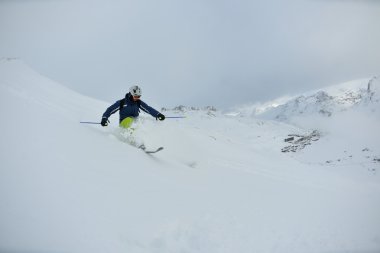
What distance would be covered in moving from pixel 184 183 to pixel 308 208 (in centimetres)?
262

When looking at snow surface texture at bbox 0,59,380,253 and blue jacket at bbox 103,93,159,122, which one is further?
blue jacket at bbox 103,93,159,122

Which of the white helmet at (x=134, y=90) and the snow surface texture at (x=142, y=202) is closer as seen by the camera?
the snow surface texture at (x=142, y=202)

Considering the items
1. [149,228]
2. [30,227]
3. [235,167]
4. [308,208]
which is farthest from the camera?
[235,167]

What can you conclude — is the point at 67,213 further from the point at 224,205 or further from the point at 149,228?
the point at 224,205

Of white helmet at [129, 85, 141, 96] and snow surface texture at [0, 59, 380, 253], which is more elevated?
white helmet at [129, 85, 141, 96]

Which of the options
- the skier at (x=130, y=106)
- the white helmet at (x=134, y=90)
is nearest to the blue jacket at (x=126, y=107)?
the skier at (x=130, y=106)

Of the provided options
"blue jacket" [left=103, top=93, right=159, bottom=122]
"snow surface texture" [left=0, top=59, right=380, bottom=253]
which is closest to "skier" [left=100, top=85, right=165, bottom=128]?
"blue jacket" [left=103, top=93, right=159, bottom=122]

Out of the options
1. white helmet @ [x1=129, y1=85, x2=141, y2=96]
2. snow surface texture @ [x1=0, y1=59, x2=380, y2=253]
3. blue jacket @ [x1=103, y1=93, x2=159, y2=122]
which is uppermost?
white helmet @ [x1=129, y1=85, x2=141, y2=96]

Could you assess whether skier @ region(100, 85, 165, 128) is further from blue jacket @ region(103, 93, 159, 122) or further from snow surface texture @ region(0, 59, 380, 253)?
snow surface texture @ region(0, 59, 380, 253)

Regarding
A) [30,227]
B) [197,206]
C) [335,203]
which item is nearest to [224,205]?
[197,206]

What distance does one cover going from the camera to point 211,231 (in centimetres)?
593

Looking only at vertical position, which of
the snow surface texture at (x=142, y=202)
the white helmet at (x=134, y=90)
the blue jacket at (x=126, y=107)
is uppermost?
the white helmet at (x=134, y=90)

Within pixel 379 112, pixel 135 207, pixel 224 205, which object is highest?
pixel 379 112

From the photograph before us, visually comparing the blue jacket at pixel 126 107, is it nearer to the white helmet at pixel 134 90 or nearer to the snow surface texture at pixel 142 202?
the white helmet at pixel 134 90
